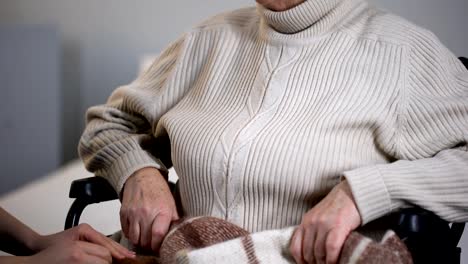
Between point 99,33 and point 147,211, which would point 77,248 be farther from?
point 99,33

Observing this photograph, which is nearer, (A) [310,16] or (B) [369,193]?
(B) [369,193]

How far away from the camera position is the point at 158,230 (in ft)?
3.63

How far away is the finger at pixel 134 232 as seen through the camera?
1138 mm

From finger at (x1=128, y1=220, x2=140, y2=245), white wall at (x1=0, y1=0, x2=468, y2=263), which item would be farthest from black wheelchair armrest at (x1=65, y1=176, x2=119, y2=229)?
white wall at (x1=0, y1=0, x2=468, y2=263)

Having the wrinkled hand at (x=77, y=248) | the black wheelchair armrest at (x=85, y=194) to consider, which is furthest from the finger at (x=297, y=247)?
the black wheelchair armrest at (x=85, y=194)

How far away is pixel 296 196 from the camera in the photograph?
108cm

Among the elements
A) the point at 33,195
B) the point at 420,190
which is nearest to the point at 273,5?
the point at 420,190

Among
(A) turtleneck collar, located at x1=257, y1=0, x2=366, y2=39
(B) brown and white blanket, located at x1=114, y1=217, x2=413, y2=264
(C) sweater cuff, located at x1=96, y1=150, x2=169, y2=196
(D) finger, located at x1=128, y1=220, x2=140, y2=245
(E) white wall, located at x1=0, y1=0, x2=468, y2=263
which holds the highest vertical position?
(A) turtleneck collar, located at x1=257, y1=0, x2=366, y2=39

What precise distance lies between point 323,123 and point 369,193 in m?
0.15

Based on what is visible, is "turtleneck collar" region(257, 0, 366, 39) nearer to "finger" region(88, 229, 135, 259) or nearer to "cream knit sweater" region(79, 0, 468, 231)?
"cream knit sweater" region(79, 0, 468, 231)

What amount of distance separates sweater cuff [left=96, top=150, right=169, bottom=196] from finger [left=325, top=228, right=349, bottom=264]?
17.3 inches

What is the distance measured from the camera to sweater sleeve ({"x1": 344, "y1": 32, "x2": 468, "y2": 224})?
101 cm

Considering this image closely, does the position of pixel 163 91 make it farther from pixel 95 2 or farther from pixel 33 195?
pixel 95 2

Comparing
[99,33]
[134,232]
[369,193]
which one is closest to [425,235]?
[369,193]
